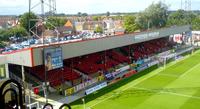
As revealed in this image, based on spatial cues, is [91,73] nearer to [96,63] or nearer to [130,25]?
[96,63]

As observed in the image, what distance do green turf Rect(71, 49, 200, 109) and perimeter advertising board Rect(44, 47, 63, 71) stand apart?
4457 mm

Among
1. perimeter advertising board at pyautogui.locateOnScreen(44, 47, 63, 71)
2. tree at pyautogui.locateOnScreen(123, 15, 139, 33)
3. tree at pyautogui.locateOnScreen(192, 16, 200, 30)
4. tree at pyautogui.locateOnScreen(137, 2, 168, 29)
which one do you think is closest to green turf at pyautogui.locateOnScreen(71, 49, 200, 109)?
perimeter advertising board at pyautogui.locateOnScreen(44, 47, 63, 71)

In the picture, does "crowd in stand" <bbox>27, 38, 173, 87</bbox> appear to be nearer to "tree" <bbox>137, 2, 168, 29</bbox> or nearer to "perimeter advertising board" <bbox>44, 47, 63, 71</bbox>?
"perimeter advertising board" <bbox>44, 47, 63, 71</bbox>

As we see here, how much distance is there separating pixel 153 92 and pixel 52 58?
39.1 feet

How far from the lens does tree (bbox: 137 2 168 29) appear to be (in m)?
105

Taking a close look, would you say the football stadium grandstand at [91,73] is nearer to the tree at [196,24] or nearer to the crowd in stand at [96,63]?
the crowd in stand at [96,63]

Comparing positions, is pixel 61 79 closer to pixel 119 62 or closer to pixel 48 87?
pixel 48 87

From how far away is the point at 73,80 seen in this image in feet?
111

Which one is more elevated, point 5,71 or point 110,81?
point 5,71

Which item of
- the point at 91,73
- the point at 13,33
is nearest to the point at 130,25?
the point at 13,33

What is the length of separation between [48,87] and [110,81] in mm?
9019

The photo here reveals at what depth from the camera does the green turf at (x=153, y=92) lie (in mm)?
26523

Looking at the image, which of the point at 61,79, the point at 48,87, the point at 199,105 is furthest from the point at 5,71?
the point at 199,105

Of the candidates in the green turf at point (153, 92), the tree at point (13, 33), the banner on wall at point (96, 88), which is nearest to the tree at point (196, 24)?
→ the tree at point (13, 33)
